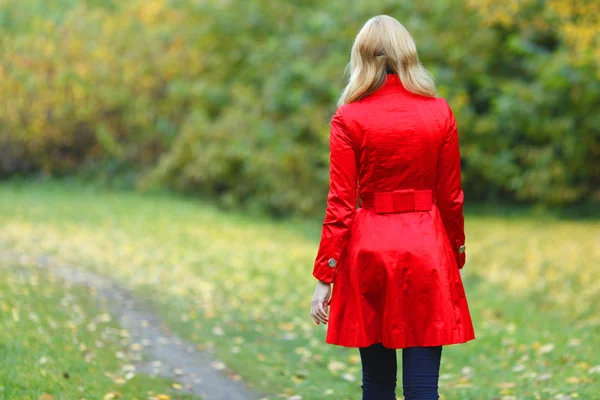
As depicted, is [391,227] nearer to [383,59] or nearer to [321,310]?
[321,310]

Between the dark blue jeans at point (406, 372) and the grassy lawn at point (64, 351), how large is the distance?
2210 mm

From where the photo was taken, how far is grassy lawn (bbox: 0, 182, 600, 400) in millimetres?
6137

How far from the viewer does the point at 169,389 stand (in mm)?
5594

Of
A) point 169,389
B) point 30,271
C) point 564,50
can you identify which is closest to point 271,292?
point 30,271

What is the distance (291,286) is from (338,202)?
6.88m

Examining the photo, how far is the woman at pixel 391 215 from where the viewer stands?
3.37 metres

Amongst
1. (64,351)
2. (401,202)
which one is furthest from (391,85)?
(64,351)

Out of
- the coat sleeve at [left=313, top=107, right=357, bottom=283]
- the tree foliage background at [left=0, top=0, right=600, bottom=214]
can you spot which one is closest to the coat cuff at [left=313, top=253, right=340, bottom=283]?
the coat sleeve at [left=313, top=107, right=357, bottom=283]

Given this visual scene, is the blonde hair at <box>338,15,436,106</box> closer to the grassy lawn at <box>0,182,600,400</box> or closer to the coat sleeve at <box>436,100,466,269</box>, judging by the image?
the coat sleeve at <box>436,100,466,269</box>

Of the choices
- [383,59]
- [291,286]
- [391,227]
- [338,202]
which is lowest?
[291,286]

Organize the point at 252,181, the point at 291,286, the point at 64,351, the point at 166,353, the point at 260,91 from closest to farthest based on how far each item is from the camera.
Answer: the point at 64,351, the point at 166,353, the point at 291,286, the point at 252,181, the point at 260,91

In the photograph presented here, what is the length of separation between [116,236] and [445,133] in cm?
1073

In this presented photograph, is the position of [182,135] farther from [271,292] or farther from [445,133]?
[445,133]

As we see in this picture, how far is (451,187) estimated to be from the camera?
349 centimetres
